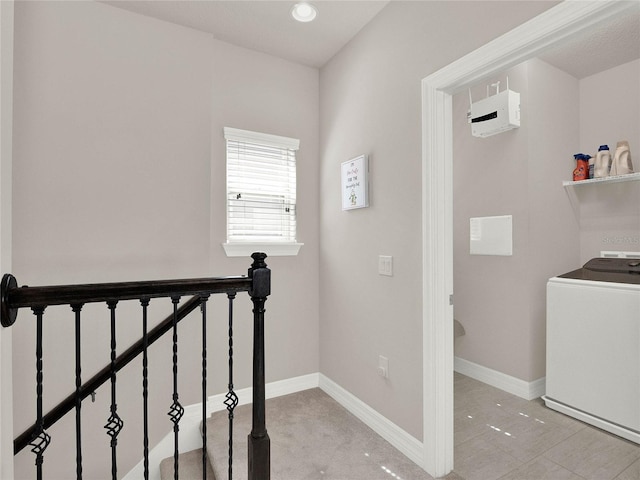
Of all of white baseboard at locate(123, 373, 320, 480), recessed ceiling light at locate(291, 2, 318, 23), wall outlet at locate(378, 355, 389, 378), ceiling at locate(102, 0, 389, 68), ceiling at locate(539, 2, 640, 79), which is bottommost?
white baseboard at locate(123, 373, 320, 480)

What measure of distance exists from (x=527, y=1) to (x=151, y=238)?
2.44 m

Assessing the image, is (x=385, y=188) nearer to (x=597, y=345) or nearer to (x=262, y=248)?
(x=262, y=248)

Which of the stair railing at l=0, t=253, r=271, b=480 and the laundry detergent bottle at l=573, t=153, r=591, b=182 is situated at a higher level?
the laundry detergent bottle at l=573, t=153, r=591, b=182

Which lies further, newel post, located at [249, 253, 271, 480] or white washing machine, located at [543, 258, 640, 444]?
white washing machine, located at [543, 258, 640, 444]

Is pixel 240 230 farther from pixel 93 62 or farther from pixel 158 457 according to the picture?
pixel 158 457

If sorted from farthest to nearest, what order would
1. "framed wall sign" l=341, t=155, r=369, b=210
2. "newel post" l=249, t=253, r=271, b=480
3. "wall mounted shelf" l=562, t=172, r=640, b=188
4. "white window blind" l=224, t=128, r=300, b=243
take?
1. "white window blind" l=224, t=128, r=300, b=243
2. "wall mounted shelf" l=562, t=172, r=640, b=188
3. "framed wall sign" l=341, t=155, r=369, b=210
4. "newel post" l=249, t=253, r=271, b=480

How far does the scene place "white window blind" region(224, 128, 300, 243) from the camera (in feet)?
8.92

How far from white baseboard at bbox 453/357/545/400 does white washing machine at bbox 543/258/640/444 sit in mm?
154

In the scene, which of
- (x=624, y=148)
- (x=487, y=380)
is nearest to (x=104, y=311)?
(x=487, y=380)

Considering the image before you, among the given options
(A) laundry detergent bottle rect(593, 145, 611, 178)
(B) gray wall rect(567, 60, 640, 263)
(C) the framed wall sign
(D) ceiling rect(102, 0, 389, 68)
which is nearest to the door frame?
(C) the framed wall sign

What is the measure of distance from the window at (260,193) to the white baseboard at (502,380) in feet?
6.46

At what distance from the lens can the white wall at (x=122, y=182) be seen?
207 cm

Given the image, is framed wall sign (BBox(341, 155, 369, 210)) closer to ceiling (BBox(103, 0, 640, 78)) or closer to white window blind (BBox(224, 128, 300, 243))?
white window blind (BBox(224, 128, 300, 243))

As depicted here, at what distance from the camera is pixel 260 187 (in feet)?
9.23
